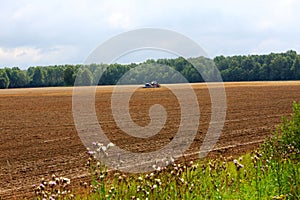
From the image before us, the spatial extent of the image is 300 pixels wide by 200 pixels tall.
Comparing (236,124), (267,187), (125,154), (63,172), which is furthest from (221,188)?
(236,124)

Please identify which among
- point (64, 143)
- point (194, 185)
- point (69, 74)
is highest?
point (69, 74)

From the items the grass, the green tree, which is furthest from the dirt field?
the green tree

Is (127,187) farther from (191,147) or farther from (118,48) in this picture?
(191,147)

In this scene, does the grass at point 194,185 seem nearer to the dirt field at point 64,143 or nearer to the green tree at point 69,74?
the dirt field at point 64,143

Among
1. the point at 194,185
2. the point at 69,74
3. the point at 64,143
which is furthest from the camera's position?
the point at 69,74

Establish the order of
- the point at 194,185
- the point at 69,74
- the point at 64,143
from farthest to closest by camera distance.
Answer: the point at 69,74 → the point at 64,143 → the point at 194,185

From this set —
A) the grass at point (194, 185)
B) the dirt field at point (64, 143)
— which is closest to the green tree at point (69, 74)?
the dirt field at point (64, 143)

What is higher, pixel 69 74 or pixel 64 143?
pixel 69 74

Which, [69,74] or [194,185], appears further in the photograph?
[69,74]

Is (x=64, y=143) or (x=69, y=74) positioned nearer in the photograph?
(x=64, y=143)

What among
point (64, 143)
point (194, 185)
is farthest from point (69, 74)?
point (194, 185)

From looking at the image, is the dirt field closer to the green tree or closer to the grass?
→ the grass

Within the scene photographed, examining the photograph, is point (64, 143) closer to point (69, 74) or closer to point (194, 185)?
point (194, 185)

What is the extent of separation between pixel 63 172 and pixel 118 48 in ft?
11.7
